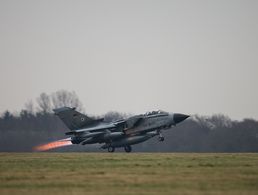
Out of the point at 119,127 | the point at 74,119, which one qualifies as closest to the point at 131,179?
the point at 119,127

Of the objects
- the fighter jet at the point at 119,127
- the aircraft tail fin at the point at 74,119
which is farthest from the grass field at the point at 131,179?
the aircraft tail fin at the point at 74,119

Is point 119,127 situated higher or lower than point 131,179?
higher

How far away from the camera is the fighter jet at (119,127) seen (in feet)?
155

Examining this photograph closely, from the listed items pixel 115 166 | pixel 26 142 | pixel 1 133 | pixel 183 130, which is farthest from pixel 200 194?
pixel 183 130

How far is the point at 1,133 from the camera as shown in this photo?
2454 inches

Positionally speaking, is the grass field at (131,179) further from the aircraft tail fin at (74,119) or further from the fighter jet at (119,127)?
the aircraft tail fin at (74,119)

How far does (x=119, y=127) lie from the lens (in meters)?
48.8

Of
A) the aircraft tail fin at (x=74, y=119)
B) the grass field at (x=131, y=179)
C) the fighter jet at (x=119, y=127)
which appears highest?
the aircraft tail fin at (x=74, y=119)

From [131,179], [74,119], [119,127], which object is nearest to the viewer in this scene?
[131,179]

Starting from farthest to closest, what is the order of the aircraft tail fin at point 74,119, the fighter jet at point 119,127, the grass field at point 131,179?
the aircraft tail fin at point 74,119 → the fighter jet at point 119,127 → the grass field at point 131,179

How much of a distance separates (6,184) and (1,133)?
1667 inches

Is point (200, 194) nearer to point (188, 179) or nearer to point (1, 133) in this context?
point (188, 179)

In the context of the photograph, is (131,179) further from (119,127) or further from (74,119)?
(74,119)

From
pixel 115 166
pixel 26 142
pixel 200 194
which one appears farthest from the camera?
pixel 26 142
